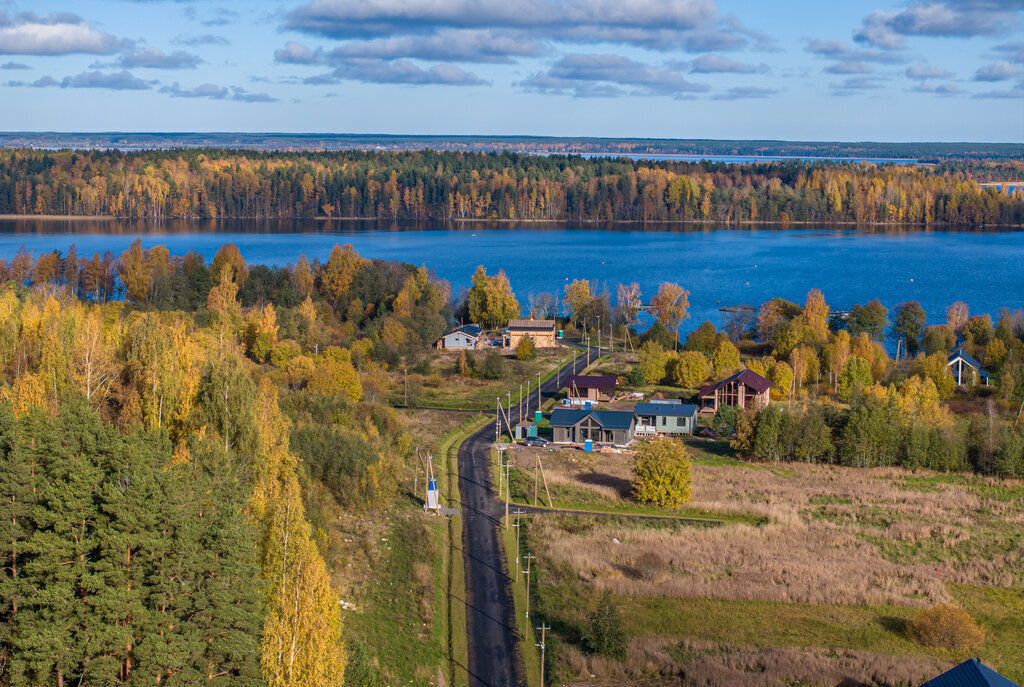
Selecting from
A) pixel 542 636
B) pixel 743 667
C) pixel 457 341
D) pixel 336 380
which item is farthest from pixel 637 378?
pixel 743 667

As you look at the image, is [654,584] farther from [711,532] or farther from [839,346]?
[839,346]

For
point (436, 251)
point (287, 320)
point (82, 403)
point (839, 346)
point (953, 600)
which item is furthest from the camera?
point (436, 251)

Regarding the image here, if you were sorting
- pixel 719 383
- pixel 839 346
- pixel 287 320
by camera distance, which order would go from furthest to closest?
pixel 287 320, pixel 839 346, pixel 719 383

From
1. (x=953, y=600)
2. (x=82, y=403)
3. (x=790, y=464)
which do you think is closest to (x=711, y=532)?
(x=953, y=600)

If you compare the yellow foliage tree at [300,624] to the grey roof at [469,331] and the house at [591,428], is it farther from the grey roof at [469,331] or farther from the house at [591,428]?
the grey roof at [469,331]

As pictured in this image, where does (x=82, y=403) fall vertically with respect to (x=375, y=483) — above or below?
above

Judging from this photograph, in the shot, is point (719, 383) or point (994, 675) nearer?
point (994, 675)

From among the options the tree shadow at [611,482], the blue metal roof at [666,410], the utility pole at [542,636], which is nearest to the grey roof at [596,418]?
the blue metal roof at [666,410]
